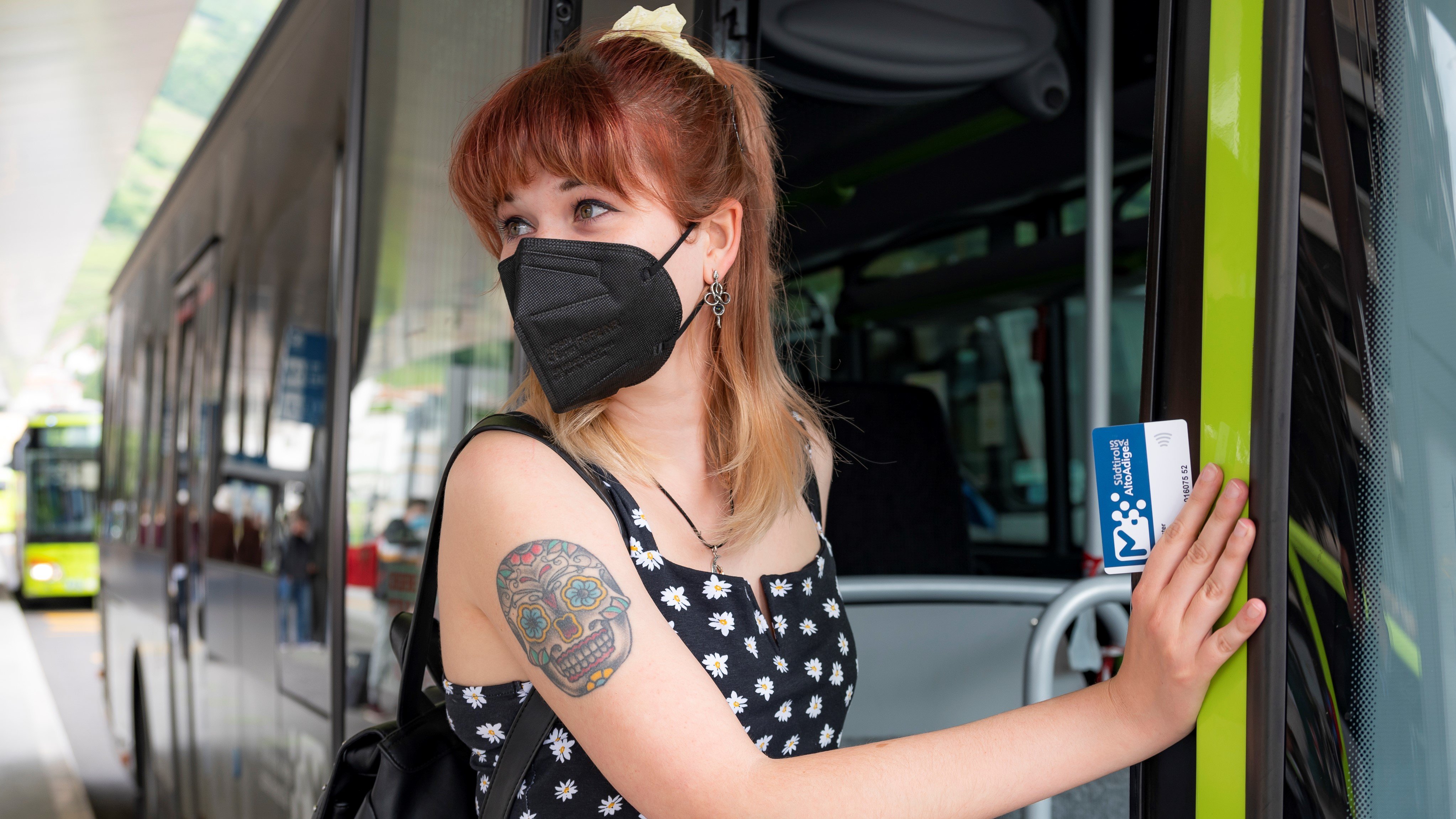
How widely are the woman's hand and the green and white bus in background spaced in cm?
1460

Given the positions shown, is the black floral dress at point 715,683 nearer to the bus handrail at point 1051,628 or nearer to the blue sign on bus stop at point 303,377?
the bus handrail at point 1051,628

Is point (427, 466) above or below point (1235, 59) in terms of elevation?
below

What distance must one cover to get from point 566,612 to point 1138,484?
1.68 feet

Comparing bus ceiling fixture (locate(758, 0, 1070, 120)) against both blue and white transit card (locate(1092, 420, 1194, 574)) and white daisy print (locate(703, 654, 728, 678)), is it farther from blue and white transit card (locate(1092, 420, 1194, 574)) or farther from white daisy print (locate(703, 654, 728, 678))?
blue and white transit card (locate(1092, 420, 1194, 574))

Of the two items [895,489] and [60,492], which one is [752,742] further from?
[60,492]

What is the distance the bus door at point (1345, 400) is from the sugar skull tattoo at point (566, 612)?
0.52 m

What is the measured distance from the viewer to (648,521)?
120cm

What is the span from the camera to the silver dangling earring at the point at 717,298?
132cm


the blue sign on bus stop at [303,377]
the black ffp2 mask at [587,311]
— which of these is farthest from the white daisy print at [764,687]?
the blue sign on bus stop at [303,377]

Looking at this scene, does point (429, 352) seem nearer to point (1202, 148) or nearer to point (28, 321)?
point (1202, 148)

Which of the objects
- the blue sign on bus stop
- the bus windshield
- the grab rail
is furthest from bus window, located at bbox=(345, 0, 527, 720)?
the bus windshield

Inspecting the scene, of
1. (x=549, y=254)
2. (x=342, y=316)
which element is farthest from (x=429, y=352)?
(x=549, y=254)

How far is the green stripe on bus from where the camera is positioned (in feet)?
2.58

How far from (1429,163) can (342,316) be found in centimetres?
200
